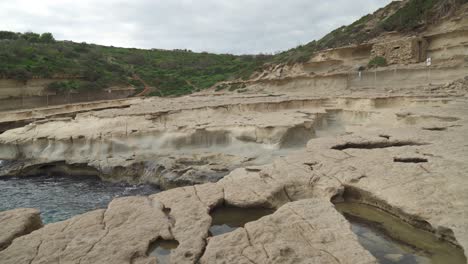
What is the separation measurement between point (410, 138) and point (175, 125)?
6.75 m

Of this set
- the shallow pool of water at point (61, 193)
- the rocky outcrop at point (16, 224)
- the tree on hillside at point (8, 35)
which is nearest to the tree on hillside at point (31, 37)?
the tree on hillside at point (8, 35)

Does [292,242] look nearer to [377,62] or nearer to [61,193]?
[61,193]

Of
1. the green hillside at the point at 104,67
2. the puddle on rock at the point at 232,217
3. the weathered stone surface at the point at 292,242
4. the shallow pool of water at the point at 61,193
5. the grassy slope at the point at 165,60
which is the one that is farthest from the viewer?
the green hillside at the point at 104,67

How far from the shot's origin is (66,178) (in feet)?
34.5

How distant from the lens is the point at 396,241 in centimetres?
370

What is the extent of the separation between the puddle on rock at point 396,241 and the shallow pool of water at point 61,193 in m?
5.82

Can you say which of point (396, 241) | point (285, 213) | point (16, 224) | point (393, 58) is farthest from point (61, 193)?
point (393, 58)

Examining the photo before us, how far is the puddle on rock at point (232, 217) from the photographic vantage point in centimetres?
421

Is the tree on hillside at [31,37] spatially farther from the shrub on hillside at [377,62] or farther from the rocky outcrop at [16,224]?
the rocky outcrop at [16,224]

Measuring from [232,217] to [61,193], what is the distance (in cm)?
657

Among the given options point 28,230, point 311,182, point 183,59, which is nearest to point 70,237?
point 28,230

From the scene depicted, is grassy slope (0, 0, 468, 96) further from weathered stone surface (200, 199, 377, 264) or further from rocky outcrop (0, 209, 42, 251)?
rocky outcrop (0, 209, 42, 251)

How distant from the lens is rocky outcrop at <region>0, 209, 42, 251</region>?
12.1ft

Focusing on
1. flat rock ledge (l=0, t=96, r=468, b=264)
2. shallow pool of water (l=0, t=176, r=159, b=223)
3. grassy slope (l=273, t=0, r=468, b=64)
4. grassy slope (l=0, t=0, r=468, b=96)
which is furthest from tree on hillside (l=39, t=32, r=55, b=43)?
flat rock ledge (l=0, t=96, r=468, b=264)
